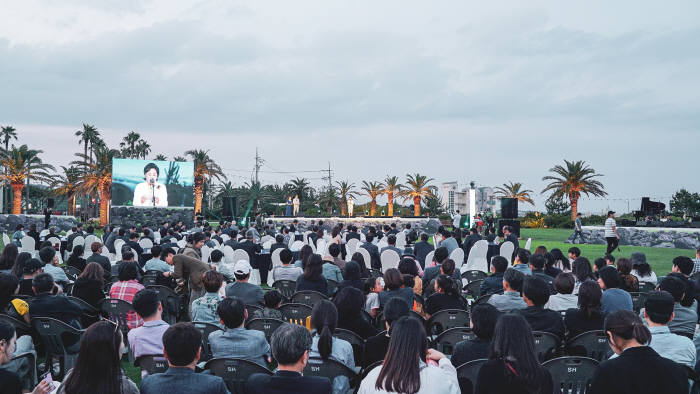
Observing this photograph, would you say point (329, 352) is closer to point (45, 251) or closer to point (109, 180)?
point (45, 251)

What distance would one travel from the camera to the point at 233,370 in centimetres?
352

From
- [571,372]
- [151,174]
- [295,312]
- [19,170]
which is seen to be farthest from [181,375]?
[19,170]

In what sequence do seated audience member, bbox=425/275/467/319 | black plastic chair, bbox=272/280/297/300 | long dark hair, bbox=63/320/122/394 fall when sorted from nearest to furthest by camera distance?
long dark hair, bbox=63/320/122/394
seated audience member, bbox=425/275/467/319
black plastic chair, bbox=272/280/297/300

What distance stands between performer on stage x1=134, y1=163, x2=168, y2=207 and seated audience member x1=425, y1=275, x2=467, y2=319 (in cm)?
3302

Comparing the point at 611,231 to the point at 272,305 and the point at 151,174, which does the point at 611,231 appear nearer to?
the point at 272,305

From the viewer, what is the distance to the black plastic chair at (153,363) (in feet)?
12.7

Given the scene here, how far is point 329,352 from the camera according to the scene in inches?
145

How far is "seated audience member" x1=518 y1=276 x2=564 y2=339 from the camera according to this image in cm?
461

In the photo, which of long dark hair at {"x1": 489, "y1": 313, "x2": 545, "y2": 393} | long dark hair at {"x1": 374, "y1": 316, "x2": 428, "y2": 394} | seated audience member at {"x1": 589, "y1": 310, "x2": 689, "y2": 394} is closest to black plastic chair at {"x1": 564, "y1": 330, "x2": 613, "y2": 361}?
seated audience member at {"x1": 589, "y1": 310, "x2": 689, "y2": 394}

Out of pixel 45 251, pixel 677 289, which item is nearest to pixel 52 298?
pixel 45 251

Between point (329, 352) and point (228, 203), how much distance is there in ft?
93.4

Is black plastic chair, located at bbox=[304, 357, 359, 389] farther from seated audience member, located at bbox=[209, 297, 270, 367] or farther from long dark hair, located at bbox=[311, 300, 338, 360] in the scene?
seated audience member, located at bbox=[209, 297, 270, 367]

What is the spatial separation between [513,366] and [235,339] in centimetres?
226

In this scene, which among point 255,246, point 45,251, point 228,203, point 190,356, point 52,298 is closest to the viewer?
point 190,356
